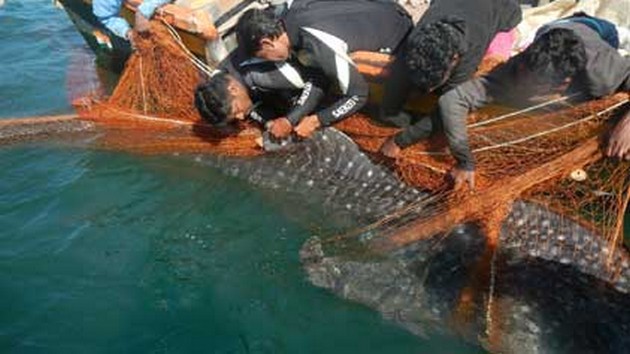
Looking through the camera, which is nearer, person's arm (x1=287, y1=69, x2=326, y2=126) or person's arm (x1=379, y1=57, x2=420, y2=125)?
person's arm (x1=379, y1=57, x2=420, y2=125)

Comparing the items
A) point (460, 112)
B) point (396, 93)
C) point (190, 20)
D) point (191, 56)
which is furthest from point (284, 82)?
point (460, 112)

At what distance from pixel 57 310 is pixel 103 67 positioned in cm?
513

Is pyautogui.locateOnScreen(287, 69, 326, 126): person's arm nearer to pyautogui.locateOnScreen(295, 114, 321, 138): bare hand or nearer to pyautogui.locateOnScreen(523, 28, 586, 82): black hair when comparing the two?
pyautogui.locateOnScreen(295, 114, 321, 138): bare hand

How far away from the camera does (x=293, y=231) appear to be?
17.1 feet

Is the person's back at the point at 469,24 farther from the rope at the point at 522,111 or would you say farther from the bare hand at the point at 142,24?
the bare hand at the point at 142,24

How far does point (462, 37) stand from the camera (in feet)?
13.4

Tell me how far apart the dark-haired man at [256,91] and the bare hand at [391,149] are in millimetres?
704

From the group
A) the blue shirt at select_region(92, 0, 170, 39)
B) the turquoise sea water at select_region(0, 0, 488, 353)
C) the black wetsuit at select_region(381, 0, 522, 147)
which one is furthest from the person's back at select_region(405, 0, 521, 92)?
the blue shirt at select_region(92, 0, 170, 39)

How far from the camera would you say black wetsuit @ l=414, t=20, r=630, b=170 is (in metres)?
3.97

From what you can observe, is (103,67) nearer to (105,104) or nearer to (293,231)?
(105,104)

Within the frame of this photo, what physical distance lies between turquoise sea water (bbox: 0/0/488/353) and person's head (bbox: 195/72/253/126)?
84 cm

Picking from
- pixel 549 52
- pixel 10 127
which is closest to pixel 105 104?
pixel 10 127

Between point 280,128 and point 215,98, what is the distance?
1.97 ft

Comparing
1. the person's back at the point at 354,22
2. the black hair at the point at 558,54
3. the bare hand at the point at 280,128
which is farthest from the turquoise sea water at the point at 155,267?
the black hair at the point at 558,54
